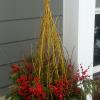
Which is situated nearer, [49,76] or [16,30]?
[49,76]

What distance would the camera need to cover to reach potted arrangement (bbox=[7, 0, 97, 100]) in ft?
8.33

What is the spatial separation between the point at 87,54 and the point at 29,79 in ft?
1.98

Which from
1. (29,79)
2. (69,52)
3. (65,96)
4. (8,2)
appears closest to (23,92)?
(29,79)

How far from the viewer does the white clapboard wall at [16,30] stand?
290cm

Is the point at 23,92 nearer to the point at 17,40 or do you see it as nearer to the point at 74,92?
the point at 74,92

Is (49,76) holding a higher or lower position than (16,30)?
lower

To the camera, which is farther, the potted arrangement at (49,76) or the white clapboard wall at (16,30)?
the white clapboard wall at (16,30)

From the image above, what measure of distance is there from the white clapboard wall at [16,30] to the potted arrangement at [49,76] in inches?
10.8

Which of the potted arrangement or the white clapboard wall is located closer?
the potted arrangement

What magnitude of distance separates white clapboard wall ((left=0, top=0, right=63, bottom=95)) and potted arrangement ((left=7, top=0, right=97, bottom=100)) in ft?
0.90

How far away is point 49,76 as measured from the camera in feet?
8.62

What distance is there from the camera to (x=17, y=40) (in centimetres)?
302

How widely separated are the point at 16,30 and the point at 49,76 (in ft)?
1.93

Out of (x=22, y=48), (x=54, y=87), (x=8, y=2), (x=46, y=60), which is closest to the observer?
(x=54, y=87)
